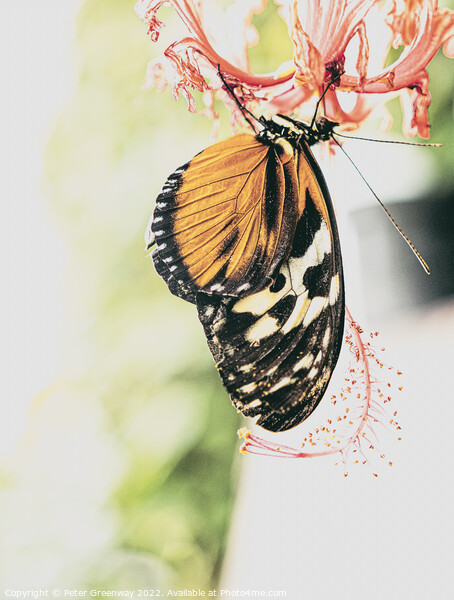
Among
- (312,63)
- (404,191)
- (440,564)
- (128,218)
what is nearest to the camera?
(312,63)

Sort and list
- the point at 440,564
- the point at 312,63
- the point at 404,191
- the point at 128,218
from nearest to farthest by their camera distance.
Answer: the point at 312,63 < the point at 440,564 < the point at 404,191 < the point at 128,218

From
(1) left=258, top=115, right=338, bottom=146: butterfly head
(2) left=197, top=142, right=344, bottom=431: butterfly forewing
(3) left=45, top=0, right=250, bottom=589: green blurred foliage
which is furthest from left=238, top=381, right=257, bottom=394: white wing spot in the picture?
(3) left=45, top=0, right=250, bottom=589: green blurred foliage

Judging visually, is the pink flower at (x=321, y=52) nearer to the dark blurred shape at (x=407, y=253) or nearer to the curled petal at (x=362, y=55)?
the curled petal at (x=362, y=55)

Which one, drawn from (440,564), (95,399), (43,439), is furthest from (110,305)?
(440,564)

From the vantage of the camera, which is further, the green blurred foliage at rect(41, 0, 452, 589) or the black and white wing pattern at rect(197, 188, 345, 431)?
the green blurred foliage at rect(41, 0, 452, 589)

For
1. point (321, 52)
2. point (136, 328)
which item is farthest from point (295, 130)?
point (136, 328)

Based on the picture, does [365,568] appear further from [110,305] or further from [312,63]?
[312,63]

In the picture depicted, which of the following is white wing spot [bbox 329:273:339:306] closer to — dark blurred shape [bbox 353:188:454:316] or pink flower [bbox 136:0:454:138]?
pink flower [bbox 136:0:454:138]
